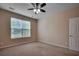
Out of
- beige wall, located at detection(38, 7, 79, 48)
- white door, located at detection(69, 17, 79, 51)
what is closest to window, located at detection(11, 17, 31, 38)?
beige wall, located at detection(38, 7, 79, 48)

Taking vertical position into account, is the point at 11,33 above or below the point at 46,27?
below

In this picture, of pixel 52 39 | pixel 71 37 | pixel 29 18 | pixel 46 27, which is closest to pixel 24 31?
pixel 29 18

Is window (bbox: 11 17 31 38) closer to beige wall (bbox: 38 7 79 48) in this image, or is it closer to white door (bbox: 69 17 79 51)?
beige wall (bbox: 38 7 79 48)

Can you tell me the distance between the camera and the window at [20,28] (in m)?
5.51

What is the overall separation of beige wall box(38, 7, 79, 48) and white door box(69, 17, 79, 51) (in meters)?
0.24

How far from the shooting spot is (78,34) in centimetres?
426

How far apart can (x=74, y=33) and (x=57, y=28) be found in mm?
1339

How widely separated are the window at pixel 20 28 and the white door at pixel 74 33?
360cm

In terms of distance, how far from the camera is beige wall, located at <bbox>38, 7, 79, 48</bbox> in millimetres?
4841

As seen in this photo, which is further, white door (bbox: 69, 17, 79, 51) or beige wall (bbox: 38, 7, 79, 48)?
beige wall (bbox: 38, 7, 79, 48)

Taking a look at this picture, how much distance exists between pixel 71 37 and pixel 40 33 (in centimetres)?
326

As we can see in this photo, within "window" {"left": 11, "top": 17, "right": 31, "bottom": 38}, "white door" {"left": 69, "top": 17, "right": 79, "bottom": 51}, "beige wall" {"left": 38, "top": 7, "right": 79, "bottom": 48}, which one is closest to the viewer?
"white door" {"left": 69, "top": 17, "right": 79, "bottom": 51}

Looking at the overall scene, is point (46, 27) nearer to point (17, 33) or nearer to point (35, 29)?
point (35, 29)

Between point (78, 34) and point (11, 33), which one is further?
point (11, 33)
